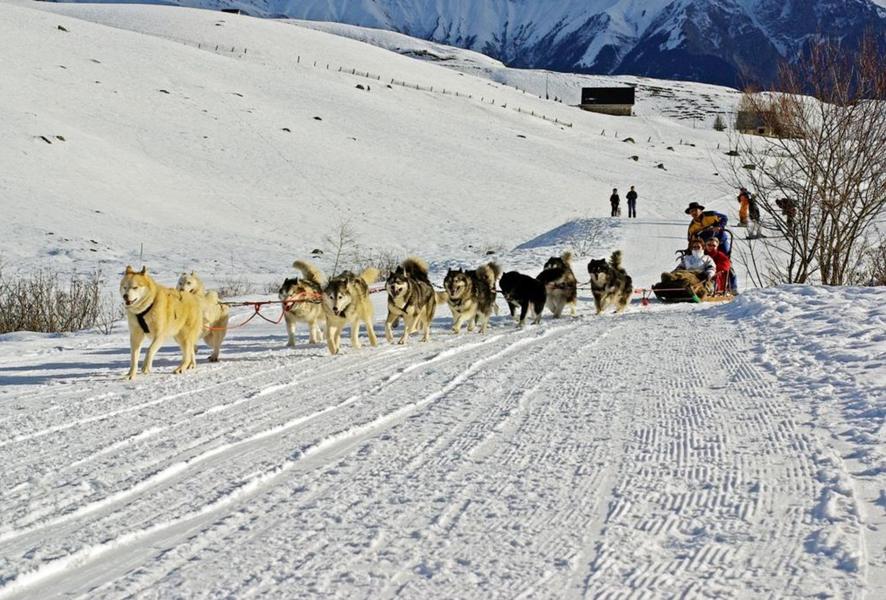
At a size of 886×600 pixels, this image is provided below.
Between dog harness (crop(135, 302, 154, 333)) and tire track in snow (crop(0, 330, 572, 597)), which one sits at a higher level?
dog harness (crop(135, 302, 154, 333))

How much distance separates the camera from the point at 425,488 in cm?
382

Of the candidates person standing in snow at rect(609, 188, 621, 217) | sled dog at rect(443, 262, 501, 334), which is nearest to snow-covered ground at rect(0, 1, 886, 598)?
sled dog at rect(443, 262, 501, 334)

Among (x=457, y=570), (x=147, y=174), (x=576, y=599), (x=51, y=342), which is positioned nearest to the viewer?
(x=576, y=599)

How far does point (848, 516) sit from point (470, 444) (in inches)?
72.8

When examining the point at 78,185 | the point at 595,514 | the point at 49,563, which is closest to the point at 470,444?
the point at 595,514

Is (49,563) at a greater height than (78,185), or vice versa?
(78,185)

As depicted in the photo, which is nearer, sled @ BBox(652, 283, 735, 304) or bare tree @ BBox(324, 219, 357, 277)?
sled @ BBox(652, 283, 735, 304)

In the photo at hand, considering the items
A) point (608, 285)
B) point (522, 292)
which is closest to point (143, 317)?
point (522, 292)

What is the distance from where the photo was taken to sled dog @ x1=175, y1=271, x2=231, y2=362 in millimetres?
8172

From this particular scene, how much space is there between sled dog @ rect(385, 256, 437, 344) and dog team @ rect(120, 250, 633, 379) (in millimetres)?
10

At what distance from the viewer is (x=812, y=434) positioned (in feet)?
14.6

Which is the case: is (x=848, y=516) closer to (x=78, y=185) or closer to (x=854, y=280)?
(x=854, y=280)

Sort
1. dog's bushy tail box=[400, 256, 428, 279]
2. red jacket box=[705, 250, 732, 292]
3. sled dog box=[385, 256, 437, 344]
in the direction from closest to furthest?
1. sled dog box=[385, 256, 437, 344]
2. dog's bushy tail box=[400, 256, 428, 279]
3. red jacket box=[705, 250, 732, 292]

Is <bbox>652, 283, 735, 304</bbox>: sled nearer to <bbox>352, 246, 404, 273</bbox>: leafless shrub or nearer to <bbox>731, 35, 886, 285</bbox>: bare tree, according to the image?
<bbox>731, 35, 886, 285</bbox>: bare tree
